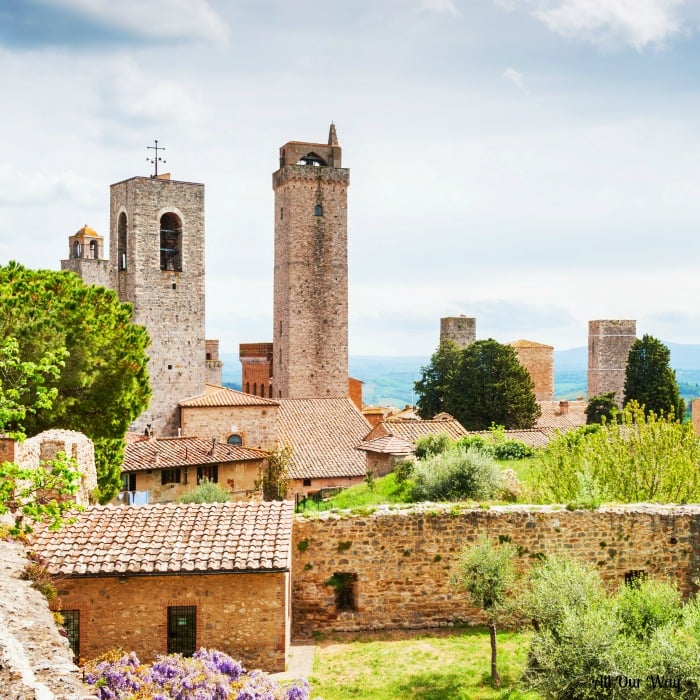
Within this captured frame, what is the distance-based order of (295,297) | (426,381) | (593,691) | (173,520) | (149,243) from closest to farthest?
(593,691)
(173,520)
(149,243)
(295,297)
(426,381)

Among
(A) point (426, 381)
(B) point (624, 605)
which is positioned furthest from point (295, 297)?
(B) point (624, 605)

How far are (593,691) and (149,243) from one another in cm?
3187

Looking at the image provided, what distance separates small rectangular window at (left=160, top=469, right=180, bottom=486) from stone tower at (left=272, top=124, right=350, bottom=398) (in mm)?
22195

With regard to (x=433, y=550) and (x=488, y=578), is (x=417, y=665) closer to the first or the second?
(x=488, y=578)

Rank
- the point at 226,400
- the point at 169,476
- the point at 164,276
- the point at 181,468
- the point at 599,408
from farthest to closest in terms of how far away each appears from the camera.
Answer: the point at 599,408, the point at 164,276, the point at 226,400, the point at 181,468, the point at 169,476

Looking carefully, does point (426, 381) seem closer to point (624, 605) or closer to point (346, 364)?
point (346, 364)

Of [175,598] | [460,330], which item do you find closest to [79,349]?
[175,598]

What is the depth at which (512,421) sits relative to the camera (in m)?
48.0

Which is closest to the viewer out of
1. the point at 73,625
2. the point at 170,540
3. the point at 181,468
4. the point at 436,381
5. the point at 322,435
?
the point at 73,625

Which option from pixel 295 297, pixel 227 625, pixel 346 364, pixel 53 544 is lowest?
pixel 227 625

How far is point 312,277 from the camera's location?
51.8m

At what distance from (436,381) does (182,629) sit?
42.9 meters

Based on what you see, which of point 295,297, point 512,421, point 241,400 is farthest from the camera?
point 295,297

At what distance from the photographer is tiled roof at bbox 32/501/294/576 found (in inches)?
490
